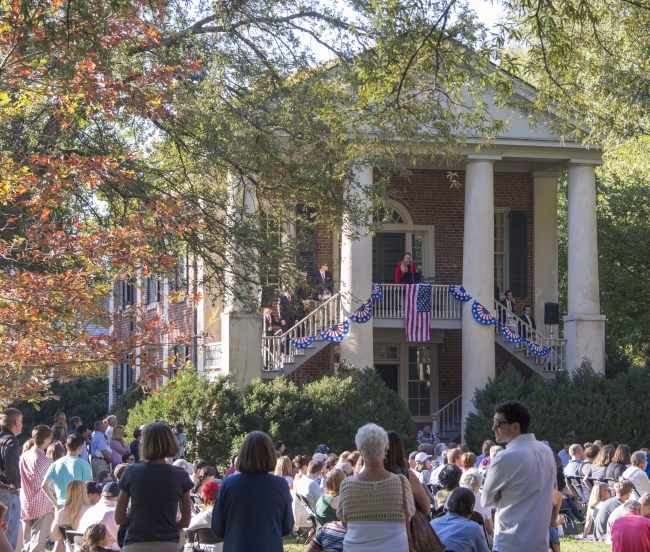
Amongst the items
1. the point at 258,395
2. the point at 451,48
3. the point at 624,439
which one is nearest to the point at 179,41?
the point at 451,48

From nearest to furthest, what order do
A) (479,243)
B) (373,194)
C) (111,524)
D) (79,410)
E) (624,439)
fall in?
(111,524) → (373,194) → (624,439) → (479,243) → (79,410)

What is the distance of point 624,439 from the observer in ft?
76.5

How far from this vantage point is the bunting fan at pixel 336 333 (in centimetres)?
2417

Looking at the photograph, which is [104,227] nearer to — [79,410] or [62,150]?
[62,150]

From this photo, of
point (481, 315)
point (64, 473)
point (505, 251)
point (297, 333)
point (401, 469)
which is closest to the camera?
point (401, 469)

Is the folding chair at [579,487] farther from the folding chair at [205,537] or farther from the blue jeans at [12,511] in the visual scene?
the blue jeans at [12,511]

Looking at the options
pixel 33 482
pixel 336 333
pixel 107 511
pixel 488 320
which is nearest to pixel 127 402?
pixel 336 333

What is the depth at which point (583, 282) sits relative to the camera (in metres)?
25.9

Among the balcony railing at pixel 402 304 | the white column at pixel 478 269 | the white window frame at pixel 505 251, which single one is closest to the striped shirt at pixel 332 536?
the white column at pixel 478 269

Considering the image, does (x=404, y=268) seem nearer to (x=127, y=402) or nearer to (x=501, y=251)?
(x=501, y=251)

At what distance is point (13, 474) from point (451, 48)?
6.32 meters

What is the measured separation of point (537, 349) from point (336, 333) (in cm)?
521

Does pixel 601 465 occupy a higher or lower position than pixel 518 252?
lower

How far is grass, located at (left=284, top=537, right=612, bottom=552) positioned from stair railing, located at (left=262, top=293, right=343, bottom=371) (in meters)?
10.2
